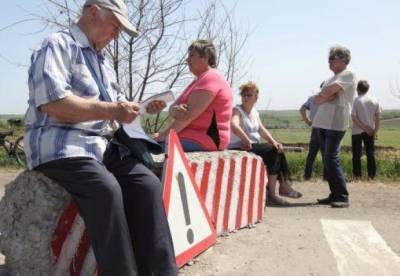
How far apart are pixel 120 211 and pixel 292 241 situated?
2474mm

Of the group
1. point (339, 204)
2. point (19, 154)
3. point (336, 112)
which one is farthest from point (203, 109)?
point (19, 154)

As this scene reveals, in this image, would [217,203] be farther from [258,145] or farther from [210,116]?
[258,145]

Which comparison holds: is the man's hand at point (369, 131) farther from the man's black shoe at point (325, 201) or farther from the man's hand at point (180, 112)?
the man's hand at point (180, 112)

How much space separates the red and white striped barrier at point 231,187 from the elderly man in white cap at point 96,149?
1440 millimetres

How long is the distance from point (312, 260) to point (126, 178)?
1910 millimetres

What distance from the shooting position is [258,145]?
6.97m

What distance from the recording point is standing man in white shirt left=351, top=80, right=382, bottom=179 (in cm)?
961

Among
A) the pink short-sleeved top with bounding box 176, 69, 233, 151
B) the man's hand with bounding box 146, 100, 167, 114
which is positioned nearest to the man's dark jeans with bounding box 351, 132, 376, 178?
the pink short-sleeved top with bounding box 176, 69, 233, 151

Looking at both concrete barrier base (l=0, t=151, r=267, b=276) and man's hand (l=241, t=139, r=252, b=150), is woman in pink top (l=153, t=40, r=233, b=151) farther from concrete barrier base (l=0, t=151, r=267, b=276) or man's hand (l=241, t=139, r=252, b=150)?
concrete barrier base (l=0, t=151, r=267, b=276)

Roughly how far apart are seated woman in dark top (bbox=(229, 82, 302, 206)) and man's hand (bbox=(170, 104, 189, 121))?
5.22ft

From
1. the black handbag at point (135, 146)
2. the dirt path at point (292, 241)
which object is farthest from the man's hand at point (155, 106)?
the dirt path at point (292, 241)

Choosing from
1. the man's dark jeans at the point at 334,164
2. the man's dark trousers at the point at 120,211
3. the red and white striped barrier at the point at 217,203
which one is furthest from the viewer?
the man's dark jeans at the point at 334,164

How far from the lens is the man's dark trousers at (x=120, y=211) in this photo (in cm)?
303

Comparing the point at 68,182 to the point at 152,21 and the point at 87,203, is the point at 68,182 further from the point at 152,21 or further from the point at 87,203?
the point at 152,21
